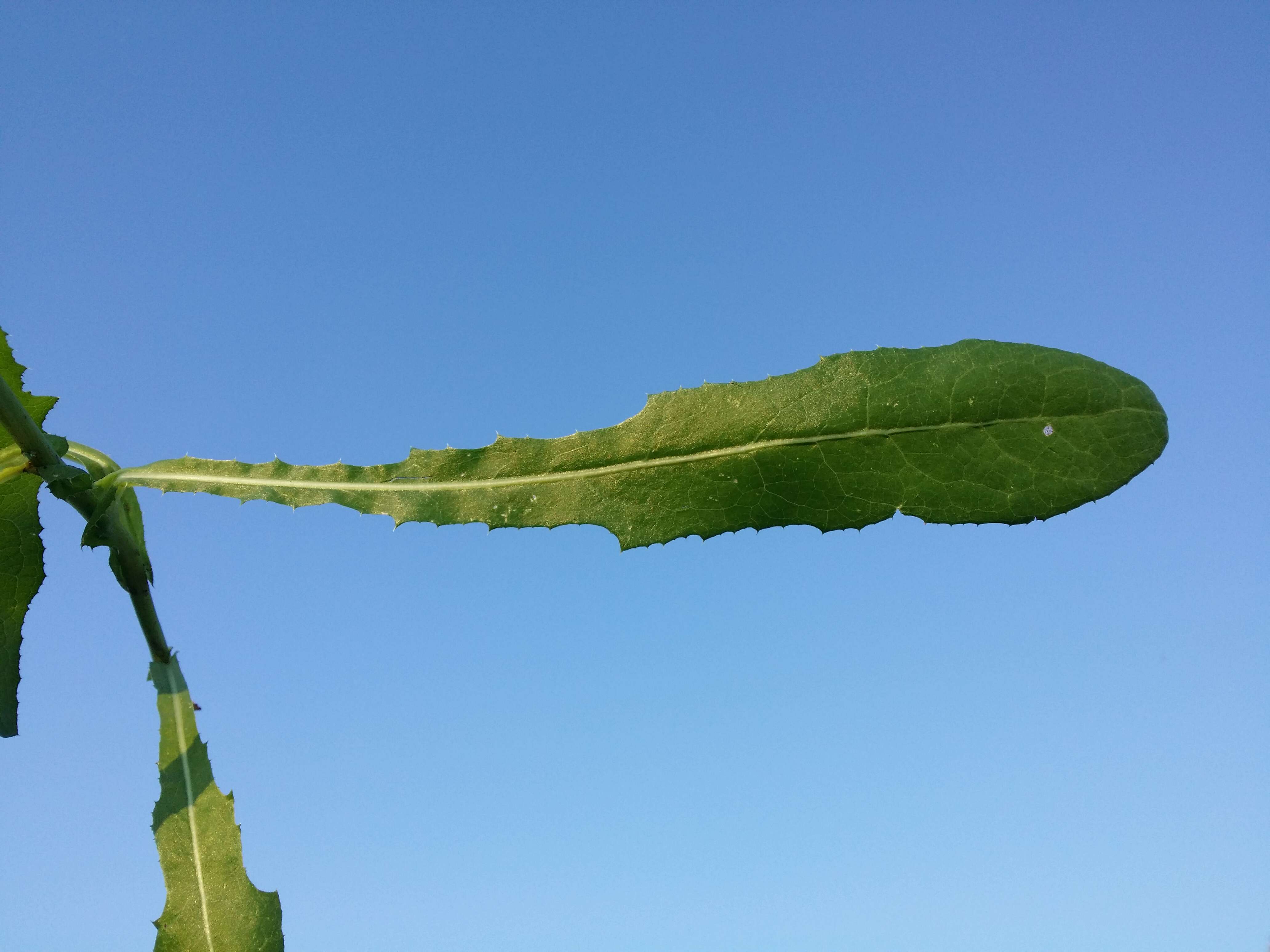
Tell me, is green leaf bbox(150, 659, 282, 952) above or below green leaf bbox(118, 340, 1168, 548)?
below

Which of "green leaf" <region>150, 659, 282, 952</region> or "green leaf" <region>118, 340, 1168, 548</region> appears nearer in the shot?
"green leaf" <region>118, 340, 1168, 548</region>

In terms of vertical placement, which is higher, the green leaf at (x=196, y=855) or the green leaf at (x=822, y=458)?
the green leaf at (x=822, y=458)

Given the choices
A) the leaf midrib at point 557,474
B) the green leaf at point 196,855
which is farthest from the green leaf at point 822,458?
the green leaf at point 196,855

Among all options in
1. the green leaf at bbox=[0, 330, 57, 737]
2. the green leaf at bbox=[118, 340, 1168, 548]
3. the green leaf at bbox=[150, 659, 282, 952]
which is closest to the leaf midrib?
the green leaf at bbox=[118, 340, 1168, 548]

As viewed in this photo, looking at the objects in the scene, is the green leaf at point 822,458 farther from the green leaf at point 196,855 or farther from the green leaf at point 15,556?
the green leaf at point 196,855

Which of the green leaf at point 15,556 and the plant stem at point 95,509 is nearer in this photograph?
the plant stem at point 95,509

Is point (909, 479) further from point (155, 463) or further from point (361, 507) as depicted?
point (155, 463)

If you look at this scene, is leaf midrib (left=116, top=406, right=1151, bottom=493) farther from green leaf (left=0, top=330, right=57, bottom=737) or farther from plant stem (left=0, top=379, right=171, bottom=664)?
green leaf (left=0, top=330, right=57, bottom=737)
